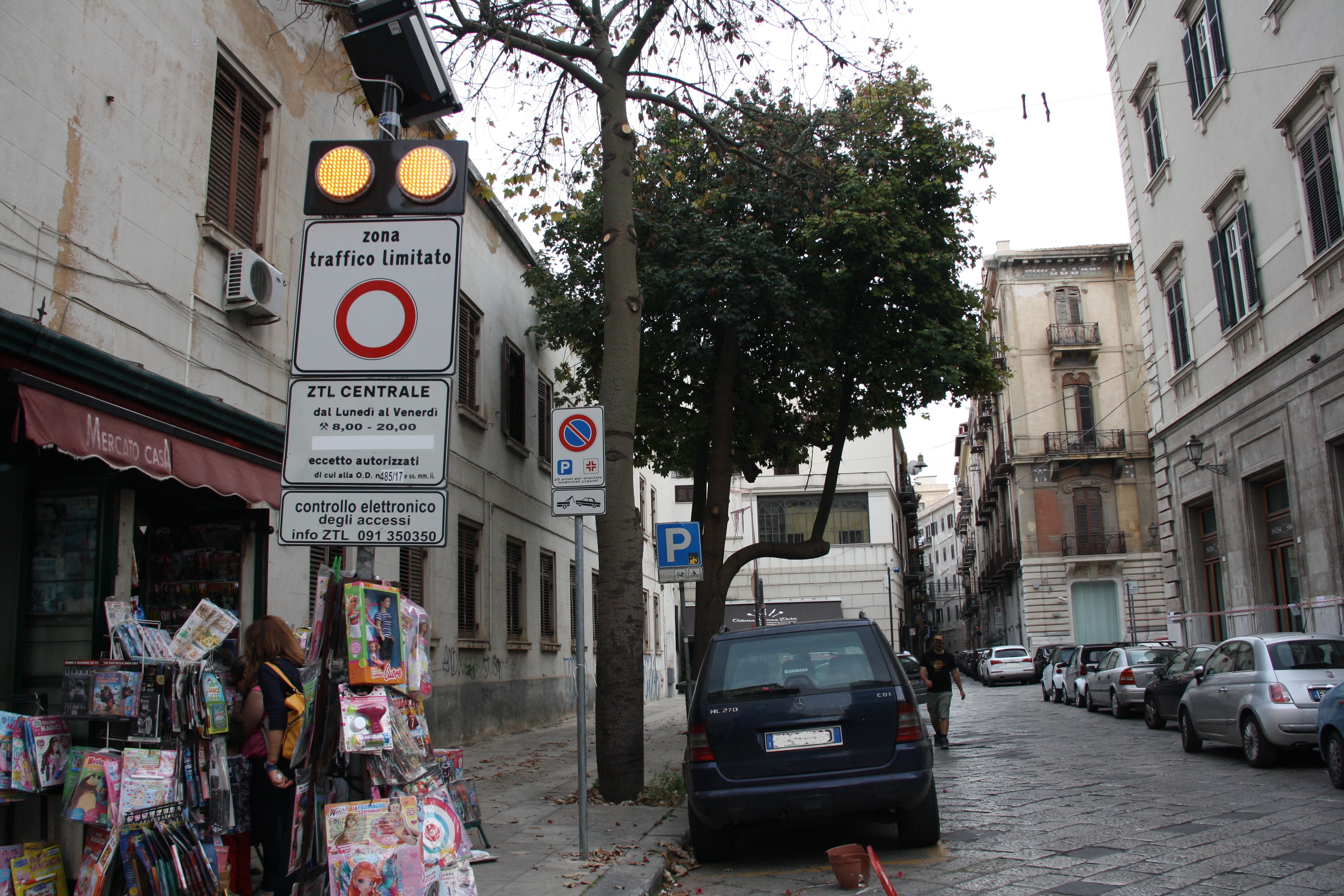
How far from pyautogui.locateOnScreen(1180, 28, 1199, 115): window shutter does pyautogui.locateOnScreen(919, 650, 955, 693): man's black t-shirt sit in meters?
14.0

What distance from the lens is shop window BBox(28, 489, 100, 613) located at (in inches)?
271

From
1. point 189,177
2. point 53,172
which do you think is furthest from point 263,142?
point 53,172

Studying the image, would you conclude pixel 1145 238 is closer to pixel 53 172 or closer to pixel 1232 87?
pixel 1232 87

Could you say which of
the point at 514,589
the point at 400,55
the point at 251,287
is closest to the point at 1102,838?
the point at 400,55

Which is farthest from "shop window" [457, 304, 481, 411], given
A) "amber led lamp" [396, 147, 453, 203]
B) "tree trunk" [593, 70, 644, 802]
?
"amber led lamp" [396, 147, 453, 203]

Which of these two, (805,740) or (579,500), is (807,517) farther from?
(805,740)

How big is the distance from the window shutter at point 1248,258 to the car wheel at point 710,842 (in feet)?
54.8

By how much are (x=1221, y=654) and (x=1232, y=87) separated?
12.3 metres

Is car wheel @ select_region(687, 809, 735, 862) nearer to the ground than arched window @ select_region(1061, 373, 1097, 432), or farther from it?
nearer to the ground

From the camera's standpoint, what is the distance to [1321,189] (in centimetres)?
1698

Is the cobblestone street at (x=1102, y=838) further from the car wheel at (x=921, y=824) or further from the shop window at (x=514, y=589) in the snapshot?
the shop window at (x=514, y=589)

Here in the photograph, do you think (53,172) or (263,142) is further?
(263,142)

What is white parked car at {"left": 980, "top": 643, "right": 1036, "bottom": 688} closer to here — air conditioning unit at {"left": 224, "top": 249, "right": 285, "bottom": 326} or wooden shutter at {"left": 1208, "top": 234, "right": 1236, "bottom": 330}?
wooden shutter at {"left": 1208, "top": 234, "right": 1236, "bottom": 330}

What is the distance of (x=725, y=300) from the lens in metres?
17.5
